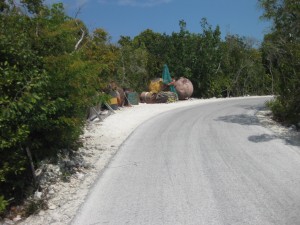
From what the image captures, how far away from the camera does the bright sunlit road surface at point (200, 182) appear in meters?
6.10

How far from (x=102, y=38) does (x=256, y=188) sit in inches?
495

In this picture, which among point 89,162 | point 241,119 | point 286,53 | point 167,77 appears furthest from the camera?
point 167,77

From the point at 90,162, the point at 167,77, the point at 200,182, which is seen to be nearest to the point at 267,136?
the point at 200,182

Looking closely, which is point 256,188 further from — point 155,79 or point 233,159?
point 155,79

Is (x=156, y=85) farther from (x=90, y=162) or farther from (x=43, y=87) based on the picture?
(x=43, y=87)

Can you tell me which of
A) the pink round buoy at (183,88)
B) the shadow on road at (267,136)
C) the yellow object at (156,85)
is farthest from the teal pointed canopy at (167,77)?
the shadow on road at (267,136)

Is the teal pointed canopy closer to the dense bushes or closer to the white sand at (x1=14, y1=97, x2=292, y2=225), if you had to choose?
the white sand at (x1=14, y1=97, x2=292, y2=225)

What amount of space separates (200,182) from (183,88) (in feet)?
71.5

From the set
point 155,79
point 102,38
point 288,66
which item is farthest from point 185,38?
point 288,66

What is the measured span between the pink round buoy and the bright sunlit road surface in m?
16.7

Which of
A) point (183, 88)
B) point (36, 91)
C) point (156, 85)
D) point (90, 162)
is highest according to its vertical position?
point (156, 85)

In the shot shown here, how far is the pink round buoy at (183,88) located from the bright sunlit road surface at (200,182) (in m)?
16.7

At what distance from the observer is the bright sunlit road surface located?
6.10m

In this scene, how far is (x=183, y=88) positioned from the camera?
2914 cm
